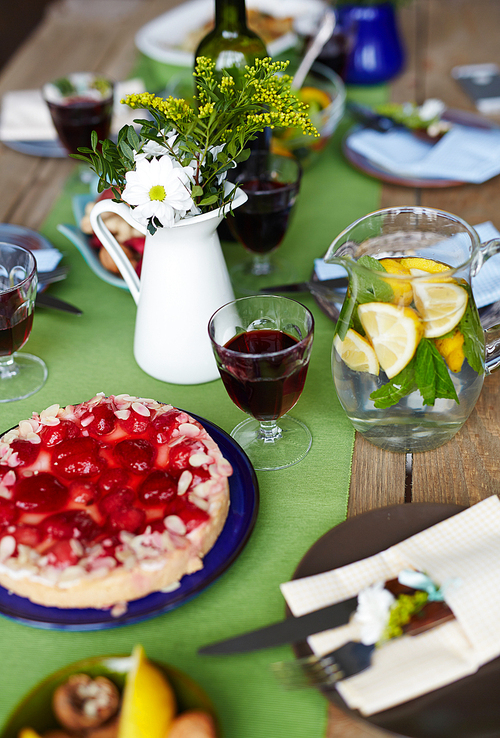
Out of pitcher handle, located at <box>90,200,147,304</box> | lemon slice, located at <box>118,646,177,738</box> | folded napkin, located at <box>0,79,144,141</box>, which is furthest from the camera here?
folded napkin, located at <box>0,79,144,141</box>

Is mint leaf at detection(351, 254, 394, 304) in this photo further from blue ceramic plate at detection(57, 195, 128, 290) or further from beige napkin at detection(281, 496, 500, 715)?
blue ceramic plate at detection(57, 195, 128, 290)

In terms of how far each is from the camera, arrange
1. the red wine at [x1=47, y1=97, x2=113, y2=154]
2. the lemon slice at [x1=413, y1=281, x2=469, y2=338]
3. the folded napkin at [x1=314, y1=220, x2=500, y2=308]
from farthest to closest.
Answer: the red wine at [x1=47, y1=97, x2=113, y2=154], the folded napkin at [x1=314, y1=220, x2=500, y2=308], the lemon slice at [x1=413, y1=281, x2=469, y2=338]

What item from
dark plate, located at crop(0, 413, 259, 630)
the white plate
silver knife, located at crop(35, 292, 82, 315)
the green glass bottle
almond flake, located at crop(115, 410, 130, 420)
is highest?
the green glass bottle

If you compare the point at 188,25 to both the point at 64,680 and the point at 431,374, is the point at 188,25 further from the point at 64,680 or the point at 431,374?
the point at 64,680

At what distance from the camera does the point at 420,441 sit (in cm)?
82

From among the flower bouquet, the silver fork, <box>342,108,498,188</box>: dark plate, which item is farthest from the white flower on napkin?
<box>342,108,498,188</box>: dark plate

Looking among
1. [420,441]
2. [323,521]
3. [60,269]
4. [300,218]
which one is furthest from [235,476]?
[300,218]

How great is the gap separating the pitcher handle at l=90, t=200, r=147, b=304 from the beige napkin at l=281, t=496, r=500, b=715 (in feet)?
1.54

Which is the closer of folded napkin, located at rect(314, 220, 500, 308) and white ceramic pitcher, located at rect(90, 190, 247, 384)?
white ceramic pitcher, located at rect(90, 190, 247, 384)

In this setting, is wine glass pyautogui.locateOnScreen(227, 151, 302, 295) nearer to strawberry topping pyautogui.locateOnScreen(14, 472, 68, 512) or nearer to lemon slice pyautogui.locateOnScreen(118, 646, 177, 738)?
strawberry topping pyautogui.locateOnScreen(14, 472, 68, 512)

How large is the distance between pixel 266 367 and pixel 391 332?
141 millimetres

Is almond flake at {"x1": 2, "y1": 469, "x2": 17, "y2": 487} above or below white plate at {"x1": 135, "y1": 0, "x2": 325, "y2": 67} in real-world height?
below

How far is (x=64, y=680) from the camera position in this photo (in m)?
0.53

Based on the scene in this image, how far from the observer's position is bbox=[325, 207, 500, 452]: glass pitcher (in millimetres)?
712
